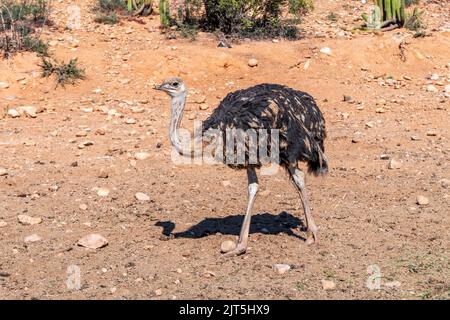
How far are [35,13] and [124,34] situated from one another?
174cm

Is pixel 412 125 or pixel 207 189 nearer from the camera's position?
pixel 207 189

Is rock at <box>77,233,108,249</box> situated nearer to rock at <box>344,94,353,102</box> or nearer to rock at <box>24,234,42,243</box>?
rock at <box>24,234,42,243</box>

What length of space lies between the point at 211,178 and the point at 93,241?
2243 mm

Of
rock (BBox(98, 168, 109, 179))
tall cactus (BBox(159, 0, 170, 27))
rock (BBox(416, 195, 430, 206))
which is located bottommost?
rock (BBox(416, 195, 430, 206))

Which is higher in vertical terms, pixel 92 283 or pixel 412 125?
pixel 92 283

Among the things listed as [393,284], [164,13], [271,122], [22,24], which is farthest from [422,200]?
[22,24]

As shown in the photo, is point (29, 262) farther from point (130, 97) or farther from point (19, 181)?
point (130, 97)

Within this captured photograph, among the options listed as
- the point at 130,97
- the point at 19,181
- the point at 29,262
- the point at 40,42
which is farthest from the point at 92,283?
the point at 40,42

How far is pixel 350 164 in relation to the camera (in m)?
8.99

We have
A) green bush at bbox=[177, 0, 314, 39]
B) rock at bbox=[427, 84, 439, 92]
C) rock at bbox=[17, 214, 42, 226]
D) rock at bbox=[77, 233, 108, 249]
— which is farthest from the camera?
green bush at bbox=[177, 0, 314, 39]

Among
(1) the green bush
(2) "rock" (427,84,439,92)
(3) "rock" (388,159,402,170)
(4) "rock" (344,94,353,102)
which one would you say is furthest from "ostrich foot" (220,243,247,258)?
(1) the green bush

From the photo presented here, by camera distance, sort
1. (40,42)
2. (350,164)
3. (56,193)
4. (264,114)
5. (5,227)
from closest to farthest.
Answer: (264,114) → (5,227) → (56,193) → (350,164) → (40,42)

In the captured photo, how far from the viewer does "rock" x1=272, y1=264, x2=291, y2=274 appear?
19.8ft

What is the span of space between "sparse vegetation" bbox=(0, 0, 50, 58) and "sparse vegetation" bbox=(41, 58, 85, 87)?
0.46 metres
